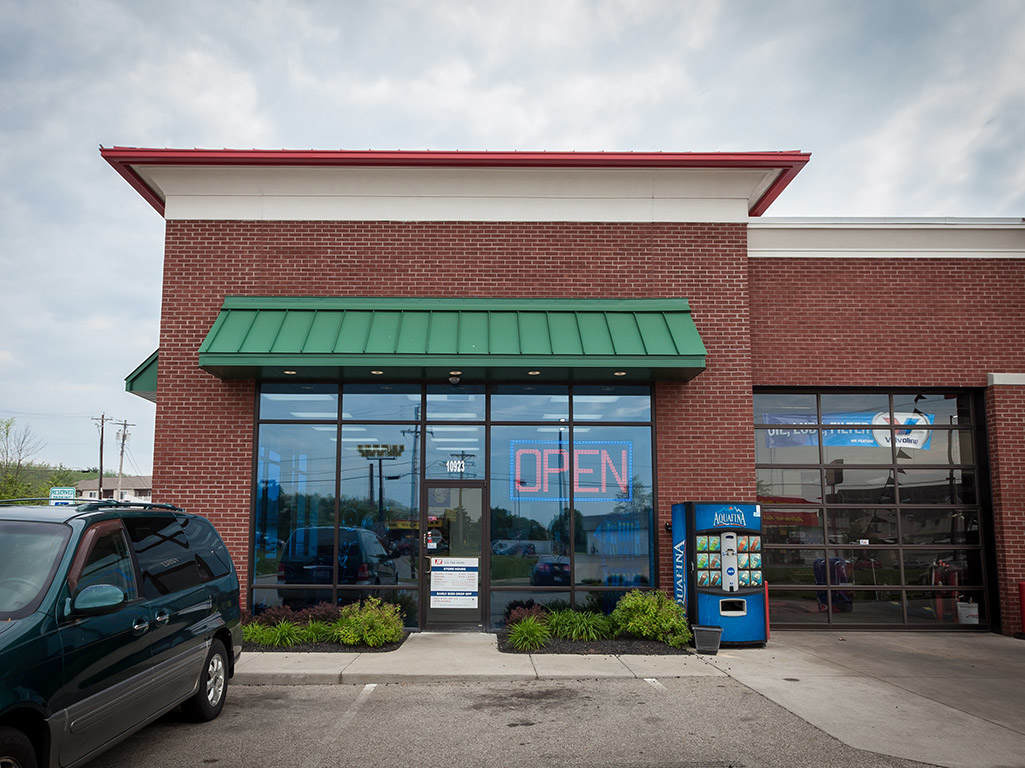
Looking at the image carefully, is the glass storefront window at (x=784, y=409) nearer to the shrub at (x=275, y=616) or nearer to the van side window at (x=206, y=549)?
the shrub at (x=275, y=616)

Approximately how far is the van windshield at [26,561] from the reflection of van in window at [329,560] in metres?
6.91

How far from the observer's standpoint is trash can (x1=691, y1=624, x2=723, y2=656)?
424 inches

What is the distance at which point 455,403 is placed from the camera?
12.8 meters

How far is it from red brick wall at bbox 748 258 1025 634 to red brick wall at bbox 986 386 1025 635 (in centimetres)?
2

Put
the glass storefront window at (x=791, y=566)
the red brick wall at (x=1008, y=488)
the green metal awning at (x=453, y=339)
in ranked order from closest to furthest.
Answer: the green metal awning at (x=453, y=339) → the red brick wall at (x=1008, y=488) → the glass storefront window at (x=791, y=566)

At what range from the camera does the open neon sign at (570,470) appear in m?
12.6

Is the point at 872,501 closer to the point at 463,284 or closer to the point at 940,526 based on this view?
the point at 940,526

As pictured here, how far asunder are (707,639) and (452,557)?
4.00 meters

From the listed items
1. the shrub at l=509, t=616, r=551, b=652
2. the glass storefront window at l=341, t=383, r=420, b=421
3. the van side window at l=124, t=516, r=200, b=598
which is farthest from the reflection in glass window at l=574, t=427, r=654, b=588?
the van side window at l=124, t=516, r=200, b=598

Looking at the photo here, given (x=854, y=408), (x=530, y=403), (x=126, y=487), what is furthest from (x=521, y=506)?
(x=126, y=487)

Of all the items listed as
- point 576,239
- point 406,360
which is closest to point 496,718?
point 406,360

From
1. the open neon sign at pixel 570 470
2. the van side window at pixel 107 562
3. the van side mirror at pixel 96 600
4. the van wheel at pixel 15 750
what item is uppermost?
the open neon sign at pixel 570 470

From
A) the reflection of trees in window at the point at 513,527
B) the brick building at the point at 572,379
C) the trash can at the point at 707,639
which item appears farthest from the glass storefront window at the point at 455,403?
the trash can at the point at 707,639

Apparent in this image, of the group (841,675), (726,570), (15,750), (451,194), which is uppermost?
(451,194)
